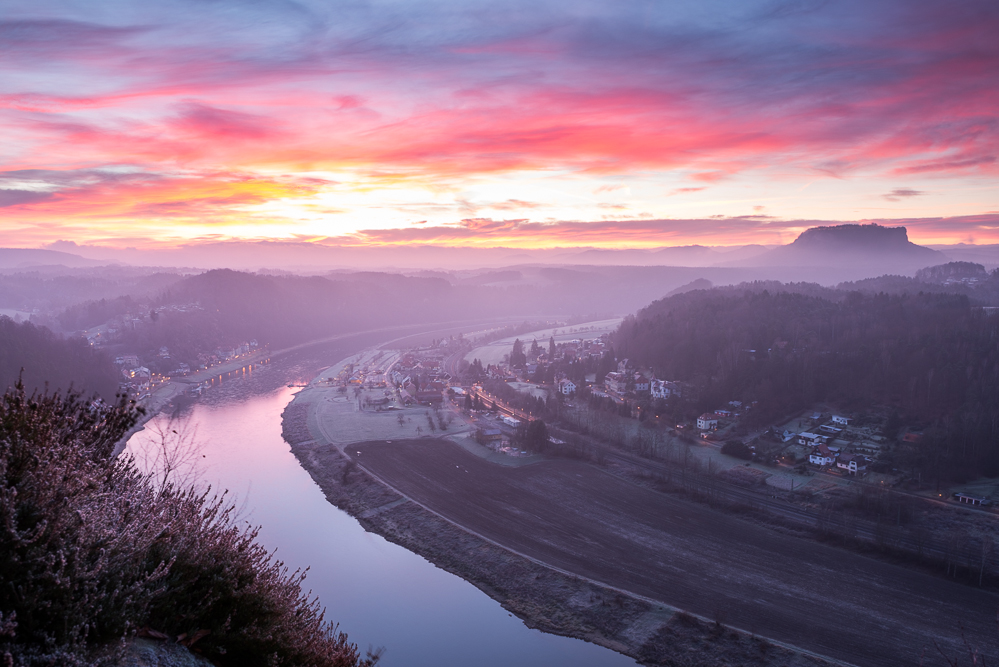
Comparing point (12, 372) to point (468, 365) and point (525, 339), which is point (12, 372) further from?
point (525, 339)

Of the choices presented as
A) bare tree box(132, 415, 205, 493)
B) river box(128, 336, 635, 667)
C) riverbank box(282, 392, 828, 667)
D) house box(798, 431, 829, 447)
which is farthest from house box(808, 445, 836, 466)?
bare tree box(132, 415, 205, 493)

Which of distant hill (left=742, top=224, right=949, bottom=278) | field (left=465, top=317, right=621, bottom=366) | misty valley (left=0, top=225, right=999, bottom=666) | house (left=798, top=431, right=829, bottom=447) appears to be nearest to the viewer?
misty valley (left=0, top=225, right=999, bottom=666)

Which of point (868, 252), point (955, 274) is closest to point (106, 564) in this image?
point (955, 274)

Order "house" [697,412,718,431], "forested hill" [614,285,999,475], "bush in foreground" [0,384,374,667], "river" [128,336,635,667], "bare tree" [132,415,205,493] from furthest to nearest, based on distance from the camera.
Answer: "house" [697,412,718,431], "forested hill" [614,285,999,475], "river" [128,336,635,667], "bare tree" [132,415,205,493], "bush in foreground" [0,384,374,667]

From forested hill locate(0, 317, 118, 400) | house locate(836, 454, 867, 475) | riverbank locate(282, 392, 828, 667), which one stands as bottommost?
riverbank locate(282, 392, 828, 667)

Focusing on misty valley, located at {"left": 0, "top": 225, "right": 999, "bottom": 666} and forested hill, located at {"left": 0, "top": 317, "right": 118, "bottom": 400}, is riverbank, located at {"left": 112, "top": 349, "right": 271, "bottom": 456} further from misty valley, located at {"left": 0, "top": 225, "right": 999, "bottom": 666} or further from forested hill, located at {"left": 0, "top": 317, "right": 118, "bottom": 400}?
forested hill, located at {"left": 0, "top": 317, "right": 118, "bottom": 400}

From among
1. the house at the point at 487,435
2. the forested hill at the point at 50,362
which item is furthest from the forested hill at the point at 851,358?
the forested hill at the point at 50,362

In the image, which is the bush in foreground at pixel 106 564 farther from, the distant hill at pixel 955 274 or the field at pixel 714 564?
the distant hill at pixel 955 274
